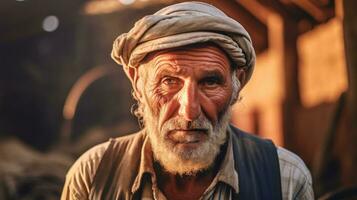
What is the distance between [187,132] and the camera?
8.15ft

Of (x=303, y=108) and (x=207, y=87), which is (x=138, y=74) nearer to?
(x=207, y=87)

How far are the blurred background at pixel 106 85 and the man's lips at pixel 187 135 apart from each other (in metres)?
3.15

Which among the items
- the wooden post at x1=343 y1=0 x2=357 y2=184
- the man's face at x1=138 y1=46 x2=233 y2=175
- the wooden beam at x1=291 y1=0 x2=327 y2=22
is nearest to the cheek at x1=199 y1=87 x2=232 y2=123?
the man's face at x1=138 y1=46 x2=233 y2=175

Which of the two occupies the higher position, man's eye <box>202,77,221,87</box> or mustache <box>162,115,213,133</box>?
man's eye <box>202,77,221,87</box>

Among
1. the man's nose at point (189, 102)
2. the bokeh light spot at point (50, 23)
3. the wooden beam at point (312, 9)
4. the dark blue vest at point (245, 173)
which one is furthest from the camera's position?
the bokeh light spot at point (50, 23)

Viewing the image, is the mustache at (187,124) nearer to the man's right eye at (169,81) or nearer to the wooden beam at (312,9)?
the man's right eye at (169,81)

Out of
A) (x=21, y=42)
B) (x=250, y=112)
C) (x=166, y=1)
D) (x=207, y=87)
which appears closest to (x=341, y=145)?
(x=166, y=1)

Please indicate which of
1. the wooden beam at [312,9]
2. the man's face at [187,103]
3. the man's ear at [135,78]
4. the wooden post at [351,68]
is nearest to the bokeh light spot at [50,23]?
the wooden beam at [312,9]

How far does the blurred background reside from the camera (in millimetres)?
6582

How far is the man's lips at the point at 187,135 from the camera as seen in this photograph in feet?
8.15

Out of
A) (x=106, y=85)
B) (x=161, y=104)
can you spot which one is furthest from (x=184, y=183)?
(x=106, y=85)

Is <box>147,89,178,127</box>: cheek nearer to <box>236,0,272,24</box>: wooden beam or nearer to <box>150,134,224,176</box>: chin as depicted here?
<box>150,134,224,176</box>: chin

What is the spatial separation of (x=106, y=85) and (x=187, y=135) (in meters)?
7.10

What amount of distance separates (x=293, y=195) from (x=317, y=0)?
4.34 m
